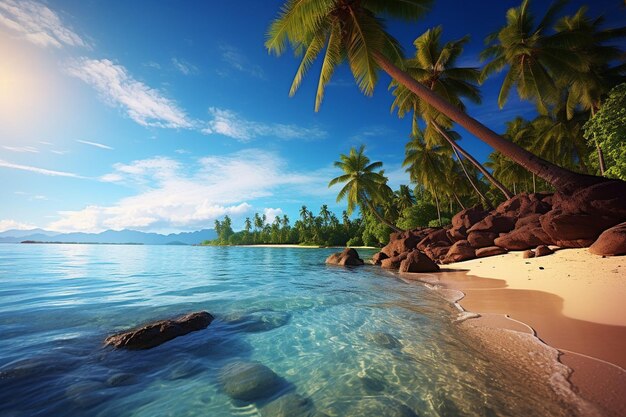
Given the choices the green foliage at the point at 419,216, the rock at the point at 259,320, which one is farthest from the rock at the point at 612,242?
the green foliage at the point at 419,216

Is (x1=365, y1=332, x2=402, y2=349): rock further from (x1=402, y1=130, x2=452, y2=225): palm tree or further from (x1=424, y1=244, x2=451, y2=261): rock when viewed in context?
(x1=402, y1=130, x2=452, y2=225): palm tree

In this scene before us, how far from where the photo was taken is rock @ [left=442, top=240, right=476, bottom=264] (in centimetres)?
1712

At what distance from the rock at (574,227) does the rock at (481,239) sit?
499 cm

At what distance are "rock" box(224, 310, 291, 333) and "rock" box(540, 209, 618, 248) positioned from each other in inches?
446

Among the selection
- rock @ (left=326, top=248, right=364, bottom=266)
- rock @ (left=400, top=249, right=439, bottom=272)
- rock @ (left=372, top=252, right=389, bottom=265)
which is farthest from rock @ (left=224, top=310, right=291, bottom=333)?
rock @ (left=372, top=252, right=389, bottom=265)

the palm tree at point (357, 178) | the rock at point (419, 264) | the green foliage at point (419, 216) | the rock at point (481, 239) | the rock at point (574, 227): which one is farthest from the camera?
the green foliage at point (419, 216)

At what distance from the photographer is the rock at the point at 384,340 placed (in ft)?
15.4

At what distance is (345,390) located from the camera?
338 centimetres

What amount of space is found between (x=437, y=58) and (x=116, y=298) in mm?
22869

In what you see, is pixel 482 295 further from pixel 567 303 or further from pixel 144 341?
pixel 144 341

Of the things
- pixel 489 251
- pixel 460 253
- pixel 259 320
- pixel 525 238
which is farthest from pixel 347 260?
pixel 259 320

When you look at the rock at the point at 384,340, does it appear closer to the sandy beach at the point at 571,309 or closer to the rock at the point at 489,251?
the sandy beach at the point at 571,309

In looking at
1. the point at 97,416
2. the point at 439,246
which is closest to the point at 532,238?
the point at 439,246

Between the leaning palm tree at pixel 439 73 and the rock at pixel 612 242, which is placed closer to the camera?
the rock at pixel 612 242
